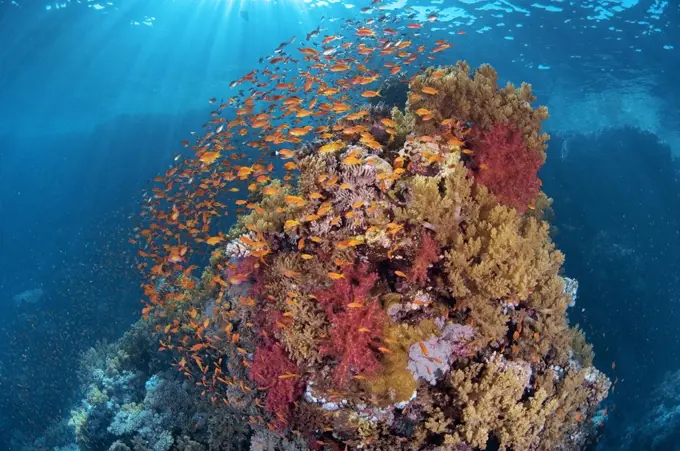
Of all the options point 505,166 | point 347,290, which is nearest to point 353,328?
point 347,290

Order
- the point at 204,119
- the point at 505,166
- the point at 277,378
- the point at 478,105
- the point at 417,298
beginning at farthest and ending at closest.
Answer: the point at 204,119 < the point at 478,105 < the point at 505,166 < the point at 277,378 < the point at 417,298

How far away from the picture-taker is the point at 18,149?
6662cm

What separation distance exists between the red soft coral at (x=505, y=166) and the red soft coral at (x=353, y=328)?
2551 mm

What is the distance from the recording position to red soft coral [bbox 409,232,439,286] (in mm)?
6098

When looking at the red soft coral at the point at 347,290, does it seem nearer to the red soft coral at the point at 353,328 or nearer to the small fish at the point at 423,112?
the red soft coral at the point at 353,328

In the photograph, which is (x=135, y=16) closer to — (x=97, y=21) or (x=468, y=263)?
(x=97, y=21)

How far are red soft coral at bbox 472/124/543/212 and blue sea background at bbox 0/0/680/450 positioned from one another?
1019 centimetres

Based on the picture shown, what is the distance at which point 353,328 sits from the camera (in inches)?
230

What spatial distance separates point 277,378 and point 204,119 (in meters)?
51.2

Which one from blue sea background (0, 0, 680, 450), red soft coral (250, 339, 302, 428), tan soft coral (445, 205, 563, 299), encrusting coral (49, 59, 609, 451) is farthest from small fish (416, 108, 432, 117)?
blue sea background (0, 0, 680, 450)

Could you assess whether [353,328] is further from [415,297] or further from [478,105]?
[478,105]

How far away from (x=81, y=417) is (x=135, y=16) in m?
35.7

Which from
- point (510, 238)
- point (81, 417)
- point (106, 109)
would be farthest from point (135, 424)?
point (106, 109)

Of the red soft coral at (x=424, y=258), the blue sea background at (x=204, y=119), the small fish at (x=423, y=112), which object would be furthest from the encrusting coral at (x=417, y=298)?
the blue sea background at (x=204, y=119)
